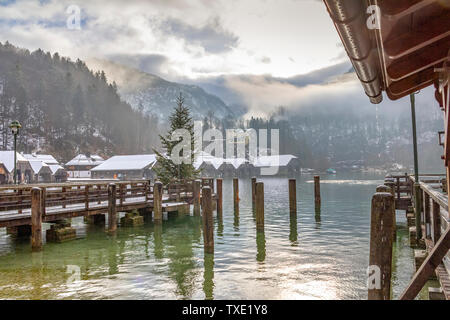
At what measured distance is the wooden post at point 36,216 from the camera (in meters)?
13.9

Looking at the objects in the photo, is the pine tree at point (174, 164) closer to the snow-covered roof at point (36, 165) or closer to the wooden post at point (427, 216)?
the wooden post at point (427, 216)

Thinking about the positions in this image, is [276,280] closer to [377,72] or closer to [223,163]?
[377,72]

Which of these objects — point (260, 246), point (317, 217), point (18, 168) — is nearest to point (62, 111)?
point (18, 168)

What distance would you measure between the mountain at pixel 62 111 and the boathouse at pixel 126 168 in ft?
156

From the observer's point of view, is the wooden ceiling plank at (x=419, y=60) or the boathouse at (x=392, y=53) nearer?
the boathouse at (x=392, y=53)

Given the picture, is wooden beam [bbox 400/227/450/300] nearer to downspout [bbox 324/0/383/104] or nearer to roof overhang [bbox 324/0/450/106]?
downspout [bbox 324/0/383/104]

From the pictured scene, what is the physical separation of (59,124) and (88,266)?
459ft

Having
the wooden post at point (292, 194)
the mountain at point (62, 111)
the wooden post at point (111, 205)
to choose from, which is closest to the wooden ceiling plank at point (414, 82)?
the wooden post at point (111, 205)

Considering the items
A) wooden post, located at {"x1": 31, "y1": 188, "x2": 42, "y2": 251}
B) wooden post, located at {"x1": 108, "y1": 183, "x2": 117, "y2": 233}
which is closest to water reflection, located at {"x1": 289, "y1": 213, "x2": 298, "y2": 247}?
wooden post, located at {"x1": 108, "y1": 183, "x2": 117, "y2": 233}

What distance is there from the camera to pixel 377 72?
729cm

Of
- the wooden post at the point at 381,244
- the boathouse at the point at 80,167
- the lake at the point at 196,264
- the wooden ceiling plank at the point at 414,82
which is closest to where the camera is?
the wooden post at the point at 381,244

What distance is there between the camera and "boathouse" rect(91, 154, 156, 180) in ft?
253

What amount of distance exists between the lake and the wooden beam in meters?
3.92
